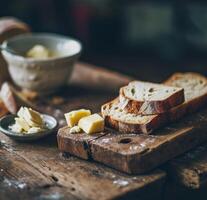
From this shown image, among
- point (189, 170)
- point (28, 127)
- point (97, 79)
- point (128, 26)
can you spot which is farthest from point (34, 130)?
point (128, 26)

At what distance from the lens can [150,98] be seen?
201 cm

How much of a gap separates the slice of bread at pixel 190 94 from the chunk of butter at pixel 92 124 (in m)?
0.26

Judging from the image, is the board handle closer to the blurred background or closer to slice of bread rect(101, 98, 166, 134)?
slice of bread rect(101, 98, 166, 134)

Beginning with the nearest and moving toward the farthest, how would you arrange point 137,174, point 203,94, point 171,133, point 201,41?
point 137,174, point 171,133, point 203,94, point 201,41

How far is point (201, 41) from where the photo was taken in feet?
15.8

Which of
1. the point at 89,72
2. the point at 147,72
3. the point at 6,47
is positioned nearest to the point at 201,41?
the point at 147,72

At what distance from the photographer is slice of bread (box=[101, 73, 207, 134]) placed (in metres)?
1.92

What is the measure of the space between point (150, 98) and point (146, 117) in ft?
0.30

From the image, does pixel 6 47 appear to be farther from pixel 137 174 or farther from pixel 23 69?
pixel 137 174

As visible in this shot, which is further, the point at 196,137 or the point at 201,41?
the point at 201,41

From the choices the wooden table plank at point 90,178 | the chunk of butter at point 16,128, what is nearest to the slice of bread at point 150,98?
the wooden table plank at point 90,178

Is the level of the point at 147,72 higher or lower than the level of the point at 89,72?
lower

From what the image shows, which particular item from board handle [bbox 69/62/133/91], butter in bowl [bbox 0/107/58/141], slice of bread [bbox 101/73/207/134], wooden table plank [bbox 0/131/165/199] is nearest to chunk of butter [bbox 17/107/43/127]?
butter in bowl [bbox 0/107/58/141]

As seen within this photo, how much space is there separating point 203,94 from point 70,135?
0.58 metres
